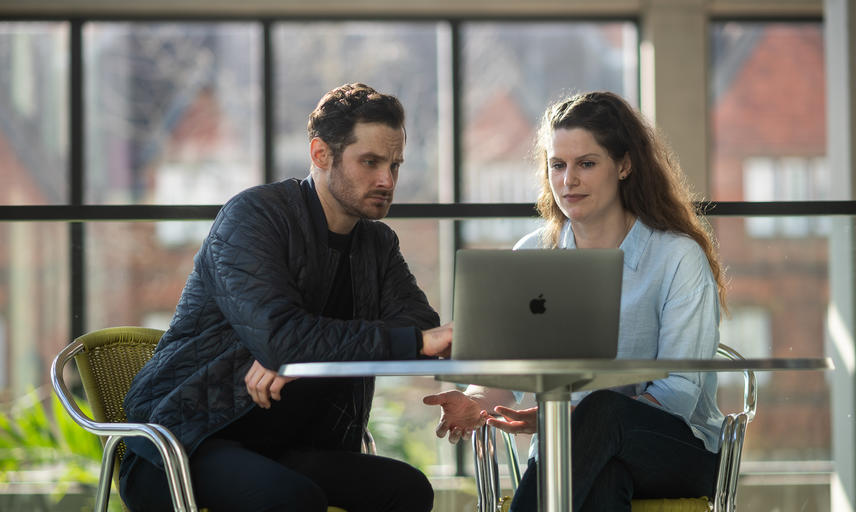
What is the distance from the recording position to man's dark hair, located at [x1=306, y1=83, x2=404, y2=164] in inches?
83.4

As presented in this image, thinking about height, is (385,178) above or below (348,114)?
below

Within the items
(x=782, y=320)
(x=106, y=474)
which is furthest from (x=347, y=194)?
(x=782, y=320)

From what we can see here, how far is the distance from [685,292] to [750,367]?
0.67m

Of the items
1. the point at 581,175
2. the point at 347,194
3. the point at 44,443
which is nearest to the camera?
the point at 347,194

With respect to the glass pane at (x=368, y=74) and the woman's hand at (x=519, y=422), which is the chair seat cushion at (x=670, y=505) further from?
the glass pane at (x=368, y=74)

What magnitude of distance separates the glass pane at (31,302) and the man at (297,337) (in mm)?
972

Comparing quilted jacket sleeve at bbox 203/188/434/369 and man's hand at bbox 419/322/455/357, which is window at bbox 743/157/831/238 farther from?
man's hand at bbox 419/322/455/357

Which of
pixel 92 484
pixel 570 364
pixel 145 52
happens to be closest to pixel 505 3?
pixel 145 52

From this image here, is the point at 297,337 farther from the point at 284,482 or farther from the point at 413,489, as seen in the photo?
the point at 413,489

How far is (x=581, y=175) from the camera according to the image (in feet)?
7.52

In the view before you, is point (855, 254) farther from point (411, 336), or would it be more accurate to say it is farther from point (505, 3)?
point (505, 3)

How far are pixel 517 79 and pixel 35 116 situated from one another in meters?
2.97

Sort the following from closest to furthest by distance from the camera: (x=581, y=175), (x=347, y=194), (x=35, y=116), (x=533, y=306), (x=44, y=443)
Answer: (x=533, y=306)
(x=347, y=194)
(x=581, y=175)
(x=44, y=443)
(x=35, y=116)

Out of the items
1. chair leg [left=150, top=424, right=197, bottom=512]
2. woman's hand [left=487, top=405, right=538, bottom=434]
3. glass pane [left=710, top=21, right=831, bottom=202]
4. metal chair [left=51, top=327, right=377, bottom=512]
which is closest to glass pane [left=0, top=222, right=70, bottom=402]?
metal chair [left=51, top=327, right=377, bottom=512]
